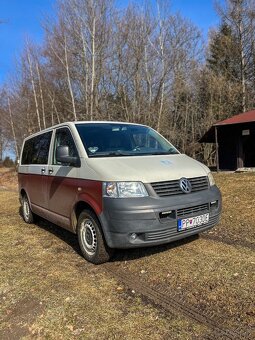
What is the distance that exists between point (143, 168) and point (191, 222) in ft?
3.22

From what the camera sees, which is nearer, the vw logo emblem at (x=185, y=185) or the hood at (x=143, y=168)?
the hood at (x=143, y=168)

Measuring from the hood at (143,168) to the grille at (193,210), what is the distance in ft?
1.43

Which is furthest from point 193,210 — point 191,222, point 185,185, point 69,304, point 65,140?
point 65,140

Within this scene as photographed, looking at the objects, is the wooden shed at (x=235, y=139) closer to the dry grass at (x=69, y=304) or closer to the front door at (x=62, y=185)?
the front door at (x=62, y=185)

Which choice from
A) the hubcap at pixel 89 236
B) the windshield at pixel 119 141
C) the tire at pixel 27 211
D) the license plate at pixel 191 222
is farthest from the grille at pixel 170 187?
the tire at pixel 27 211

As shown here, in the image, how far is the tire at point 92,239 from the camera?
4.75 meters

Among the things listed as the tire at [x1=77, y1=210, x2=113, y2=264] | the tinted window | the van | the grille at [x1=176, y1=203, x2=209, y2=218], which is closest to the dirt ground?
the tire at [x1=77, y1=210, x2=113, y2=264]

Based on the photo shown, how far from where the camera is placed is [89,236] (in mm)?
5066

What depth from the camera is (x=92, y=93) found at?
25.3 metres

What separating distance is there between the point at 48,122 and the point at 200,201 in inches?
1226

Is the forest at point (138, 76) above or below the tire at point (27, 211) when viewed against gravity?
above

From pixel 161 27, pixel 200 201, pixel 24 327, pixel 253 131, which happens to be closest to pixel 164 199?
pixel 200 201

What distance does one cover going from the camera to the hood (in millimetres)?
4465

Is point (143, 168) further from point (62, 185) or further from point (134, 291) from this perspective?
point (62, 185)
